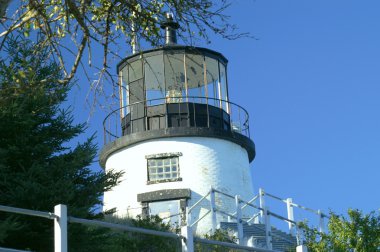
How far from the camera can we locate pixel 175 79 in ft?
91.1

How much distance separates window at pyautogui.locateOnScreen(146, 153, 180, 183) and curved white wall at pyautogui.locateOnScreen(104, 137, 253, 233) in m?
0.13

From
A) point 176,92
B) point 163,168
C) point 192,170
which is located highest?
point 176,92

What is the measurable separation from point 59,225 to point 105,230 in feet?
22.8

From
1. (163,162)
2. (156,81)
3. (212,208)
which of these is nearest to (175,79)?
(156,81)

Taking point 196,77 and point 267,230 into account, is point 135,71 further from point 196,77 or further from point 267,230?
point 267,230

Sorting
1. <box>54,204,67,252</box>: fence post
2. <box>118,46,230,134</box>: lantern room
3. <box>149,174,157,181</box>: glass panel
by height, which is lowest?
<box>54,204,67,252</box>: fence post

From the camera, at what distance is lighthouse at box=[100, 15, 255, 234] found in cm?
2617

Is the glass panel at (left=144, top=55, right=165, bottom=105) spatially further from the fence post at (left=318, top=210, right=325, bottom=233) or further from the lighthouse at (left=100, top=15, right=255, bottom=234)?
the fence post at (left=318, top=210, right=325, bottom=233)

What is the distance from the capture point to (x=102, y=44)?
11562mm

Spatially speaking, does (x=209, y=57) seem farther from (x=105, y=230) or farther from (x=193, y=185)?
(x=105, y=230)

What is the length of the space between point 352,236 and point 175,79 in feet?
31.1

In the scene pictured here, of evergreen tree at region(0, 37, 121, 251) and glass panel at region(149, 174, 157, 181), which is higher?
glass panel at region(149, 174, 157, 181)

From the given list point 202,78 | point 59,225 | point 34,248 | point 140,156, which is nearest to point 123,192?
point 140,156

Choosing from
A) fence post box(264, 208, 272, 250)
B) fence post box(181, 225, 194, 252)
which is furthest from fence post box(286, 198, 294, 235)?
fence post box(181, 225, 194, 252)
